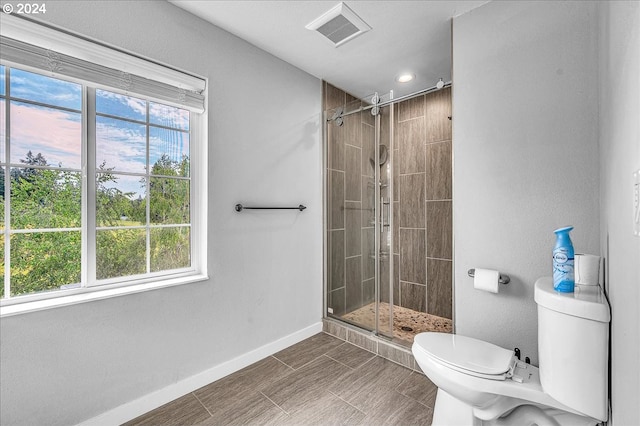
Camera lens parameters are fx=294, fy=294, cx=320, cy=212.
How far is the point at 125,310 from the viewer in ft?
5.34

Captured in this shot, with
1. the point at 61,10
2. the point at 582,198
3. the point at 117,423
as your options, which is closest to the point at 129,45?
the point at 61,10

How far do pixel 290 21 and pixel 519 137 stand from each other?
160cm

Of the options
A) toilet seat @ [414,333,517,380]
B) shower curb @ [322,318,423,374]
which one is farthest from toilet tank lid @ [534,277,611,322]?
shower curb @ [322,318,423,374]

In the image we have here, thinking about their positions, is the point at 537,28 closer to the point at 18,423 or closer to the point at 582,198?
the point at 582,198

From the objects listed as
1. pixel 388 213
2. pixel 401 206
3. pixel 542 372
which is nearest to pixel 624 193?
pixel 542 372

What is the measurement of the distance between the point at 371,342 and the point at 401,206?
4.92 ft

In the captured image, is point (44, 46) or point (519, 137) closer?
point (44, 46)

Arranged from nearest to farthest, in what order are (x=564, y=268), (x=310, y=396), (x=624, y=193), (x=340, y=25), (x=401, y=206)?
(x=624, y=193) → (x=564, y=268) → (x=310, y=396) → (x=340, y=25) → (x=401, y=206)

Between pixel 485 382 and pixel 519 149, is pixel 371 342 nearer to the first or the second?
pixel 485 382

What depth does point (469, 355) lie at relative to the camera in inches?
56.2

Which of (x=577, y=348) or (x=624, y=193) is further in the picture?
(x=577, y=348)

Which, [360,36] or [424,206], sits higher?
[360,36]

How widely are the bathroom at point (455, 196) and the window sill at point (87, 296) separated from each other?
0.04m

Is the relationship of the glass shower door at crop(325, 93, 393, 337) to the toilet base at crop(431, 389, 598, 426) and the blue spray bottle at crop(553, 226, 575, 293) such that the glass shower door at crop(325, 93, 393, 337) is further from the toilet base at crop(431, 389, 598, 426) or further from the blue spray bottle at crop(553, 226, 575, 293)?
the blue spray bottle at crop(553, 226, 575, 293)
